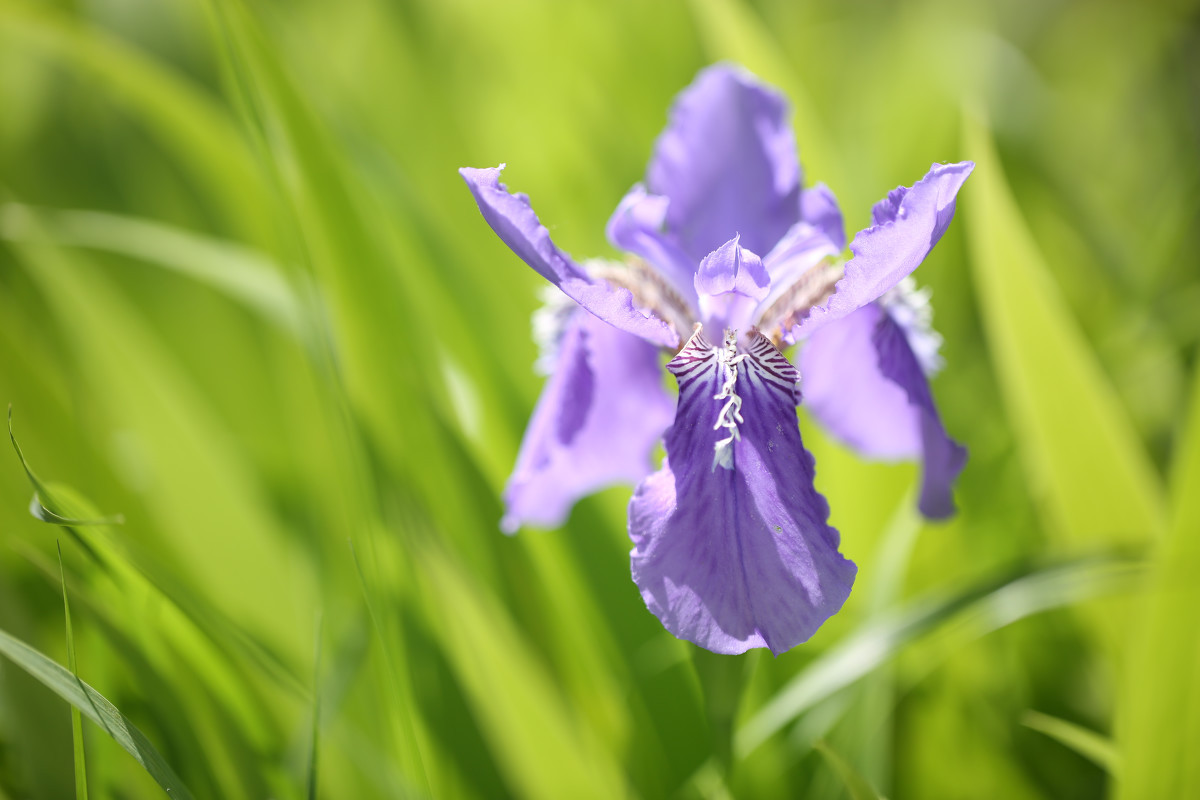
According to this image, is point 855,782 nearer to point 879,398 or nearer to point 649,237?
point 879,398

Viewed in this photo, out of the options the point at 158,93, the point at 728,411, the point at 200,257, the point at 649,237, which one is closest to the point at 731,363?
the point at 728,411

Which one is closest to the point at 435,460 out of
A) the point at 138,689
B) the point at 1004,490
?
the point at 138,689

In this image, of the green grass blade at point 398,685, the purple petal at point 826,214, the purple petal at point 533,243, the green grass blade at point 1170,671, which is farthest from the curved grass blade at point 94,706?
the green grass blade at point 1170,671

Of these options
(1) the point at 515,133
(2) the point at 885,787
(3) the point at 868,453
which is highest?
(1) the point at 515,133

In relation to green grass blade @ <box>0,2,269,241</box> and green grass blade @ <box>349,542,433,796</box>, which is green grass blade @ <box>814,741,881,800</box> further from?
green grass blade @ <box>0,2,269,241</box>

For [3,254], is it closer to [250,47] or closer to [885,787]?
[250,47]

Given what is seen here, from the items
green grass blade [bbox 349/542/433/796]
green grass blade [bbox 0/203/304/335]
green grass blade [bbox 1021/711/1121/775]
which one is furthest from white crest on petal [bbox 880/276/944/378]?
green grass blade [bbox 0/203/304/335]
